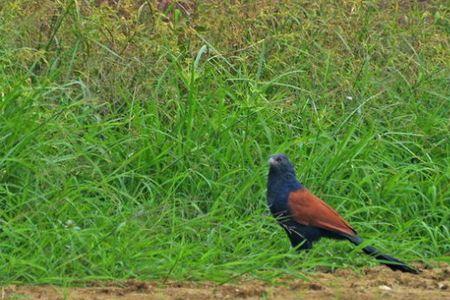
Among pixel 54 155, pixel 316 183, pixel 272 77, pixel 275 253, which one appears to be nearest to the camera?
pixel 275 253

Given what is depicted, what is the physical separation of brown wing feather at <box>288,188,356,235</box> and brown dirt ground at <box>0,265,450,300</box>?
0.37 meters

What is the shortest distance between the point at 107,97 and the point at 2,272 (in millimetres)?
2387

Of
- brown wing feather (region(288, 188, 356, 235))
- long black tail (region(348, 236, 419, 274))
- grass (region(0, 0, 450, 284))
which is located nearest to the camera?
grass (region(0, 0, 450, 284))

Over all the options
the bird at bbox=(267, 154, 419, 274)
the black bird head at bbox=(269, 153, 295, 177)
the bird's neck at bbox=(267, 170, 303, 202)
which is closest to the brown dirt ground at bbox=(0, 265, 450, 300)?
the bird at bbox=(267, 154, 419, 274)

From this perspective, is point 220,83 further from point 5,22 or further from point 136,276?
point 136,276

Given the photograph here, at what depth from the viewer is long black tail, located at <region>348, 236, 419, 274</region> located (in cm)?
610

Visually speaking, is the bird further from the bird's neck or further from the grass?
the grass

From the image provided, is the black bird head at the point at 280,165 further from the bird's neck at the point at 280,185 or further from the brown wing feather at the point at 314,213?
the brown wing feather at the point at 314,213

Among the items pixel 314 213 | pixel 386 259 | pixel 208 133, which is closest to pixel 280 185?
pixel 314 213

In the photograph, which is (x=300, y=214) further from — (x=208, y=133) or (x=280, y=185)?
(x=208, y=133)

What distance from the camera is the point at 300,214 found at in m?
6.35

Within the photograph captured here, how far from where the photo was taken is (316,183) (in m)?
7.11

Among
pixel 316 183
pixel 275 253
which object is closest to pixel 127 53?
pixel 316 183

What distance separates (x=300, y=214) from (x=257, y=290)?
1.02 m
